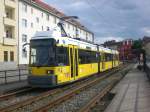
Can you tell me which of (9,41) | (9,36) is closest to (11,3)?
(9,36)

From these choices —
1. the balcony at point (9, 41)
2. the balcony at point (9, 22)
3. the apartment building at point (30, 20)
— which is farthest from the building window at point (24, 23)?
the balcony at point (9, 41)

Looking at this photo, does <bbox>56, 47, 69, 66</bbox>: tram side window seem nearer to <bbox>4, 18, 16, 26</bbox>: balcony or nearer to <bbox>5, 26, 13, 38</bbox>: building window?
<bbox>4, 18, 16, 26</bbox>: balcony

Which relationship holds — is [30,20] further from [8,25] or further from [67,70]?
[67,70]

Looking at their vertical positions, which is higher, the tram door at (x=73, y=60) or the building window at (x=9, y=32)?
the building window at (x=9, y=32)

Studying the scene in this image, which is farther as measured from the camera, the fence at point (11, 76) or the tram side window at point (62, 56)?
the fence at point (11, 76)

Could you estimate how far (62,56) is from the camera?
1909cm

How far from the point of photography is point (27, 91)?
61.2ft

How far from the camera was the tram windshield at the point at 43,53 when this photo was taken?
18.2 metres

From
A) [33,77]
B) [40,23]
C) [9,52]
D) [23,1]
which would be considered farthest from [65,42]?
[40,23]

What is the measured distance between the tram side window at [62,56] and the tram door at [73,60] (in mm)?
805

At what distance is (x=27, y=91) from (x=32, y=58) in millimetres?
1783

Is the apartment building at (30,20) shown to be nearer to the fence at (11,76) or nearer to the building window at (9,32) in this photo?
the building window at (9,32)

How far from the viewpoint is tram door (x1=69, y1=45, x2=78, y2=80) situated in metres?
20.7

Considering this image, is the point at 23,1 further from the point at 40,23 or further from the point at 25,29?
the point at 40,23
